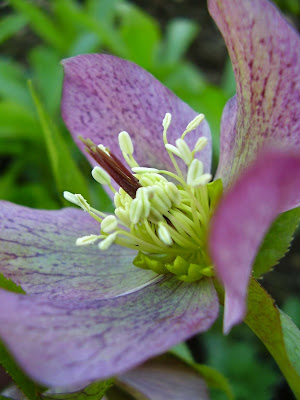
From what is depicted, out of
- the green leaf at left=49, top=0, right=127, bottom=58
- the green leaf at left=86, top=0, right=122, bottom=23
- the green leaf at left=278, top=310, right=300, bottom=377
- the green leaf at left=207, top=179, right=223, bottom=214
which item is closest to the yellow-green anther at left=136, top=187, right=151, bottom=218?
the green leaf at left=207, top=179, right=223, bottom=214

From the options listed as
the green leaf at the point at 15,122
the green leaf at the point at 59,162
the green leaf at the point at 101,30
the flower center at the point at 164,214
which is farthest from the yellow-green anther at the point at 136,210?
the green leaf at the point at 101,30

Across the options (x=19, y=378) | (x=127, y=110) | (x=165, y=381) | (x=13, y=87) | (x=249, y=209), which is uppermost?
(x=249, y=209)

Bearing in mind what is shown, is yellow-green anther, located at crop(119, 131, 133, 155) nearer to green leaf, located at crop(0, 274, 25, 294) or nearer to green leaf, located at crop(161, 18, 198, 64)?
green leaf, located at crop(0, 274, 25, 294)

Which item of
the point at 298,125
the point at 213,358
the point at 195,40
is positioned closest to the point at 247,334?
the point at 213,358

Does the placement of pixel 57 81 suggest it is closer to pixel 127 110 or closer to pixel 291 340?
pixel 127 110

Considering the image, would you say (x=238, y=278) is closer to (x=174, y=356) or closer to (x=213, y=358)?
(x=174, y=356)

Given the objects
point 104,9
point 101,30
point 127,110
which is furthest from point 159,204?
point 104,9

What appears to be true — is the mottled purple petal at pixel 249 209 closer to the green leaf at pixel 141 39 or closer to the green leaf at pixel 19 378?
the green leaf at pixel 19 378
